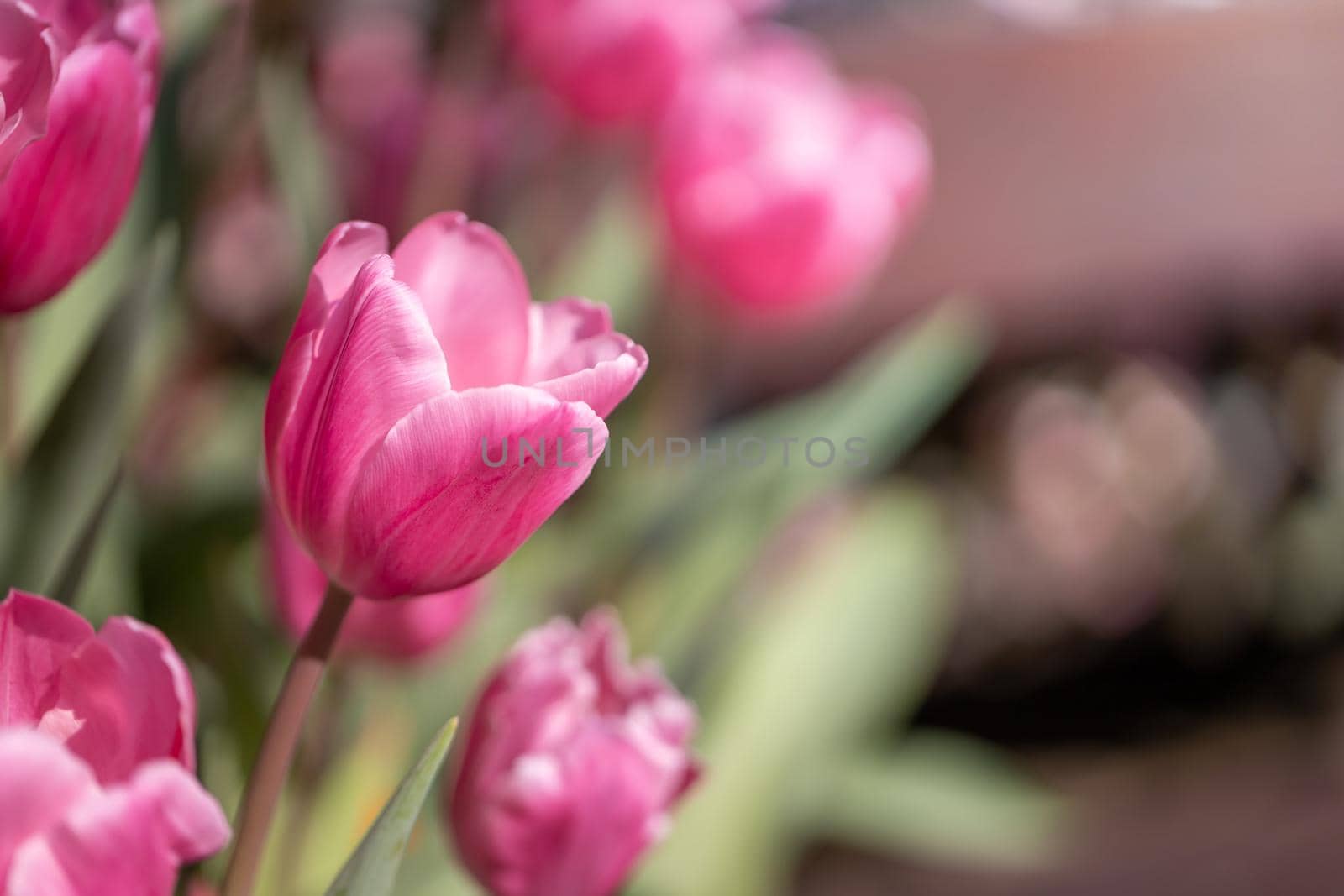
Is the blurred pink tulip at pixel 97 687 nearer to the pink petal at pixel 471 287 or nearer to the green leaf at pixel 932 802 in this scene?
the pink petal at pixel 471 287

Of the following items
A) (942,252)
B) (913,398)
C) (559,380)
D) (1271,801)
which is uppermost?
(559,380)

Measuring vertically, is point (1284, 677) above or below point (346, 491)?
below

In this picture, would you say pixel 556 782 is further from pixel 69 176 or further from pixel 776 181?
pixel 776 181

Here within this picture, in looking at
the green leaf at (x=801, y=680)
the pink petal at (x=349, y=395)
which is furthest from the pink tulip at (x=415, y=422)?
the green leaf at (x=801, y=680)

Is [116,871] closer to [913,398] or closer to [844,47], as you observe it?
[913,398]

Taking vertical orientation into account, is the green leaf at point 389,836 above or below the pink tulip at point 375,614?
above

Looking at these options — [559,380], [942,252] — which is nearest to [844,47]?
[942,252]
